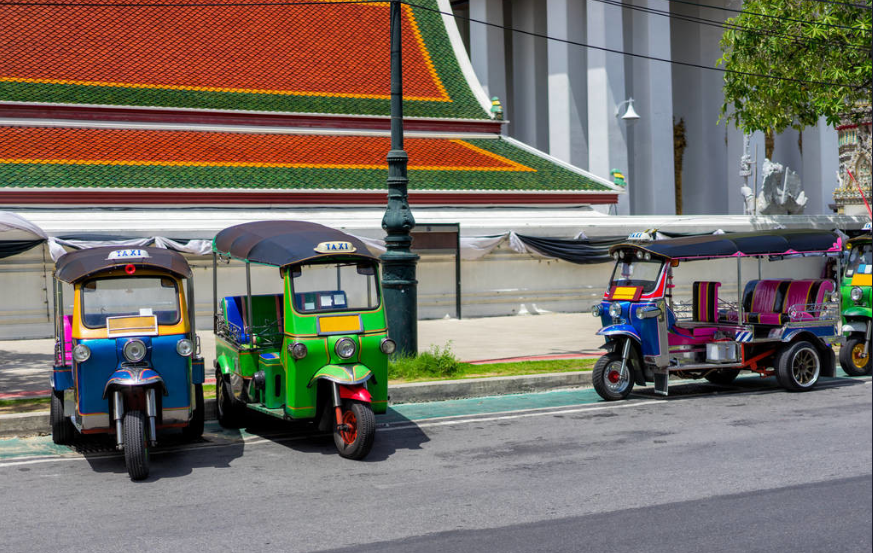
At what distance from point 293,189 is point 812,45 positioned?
11.7m

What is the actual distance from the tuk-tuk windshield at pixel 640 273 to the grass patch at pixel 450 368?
1.78 metres

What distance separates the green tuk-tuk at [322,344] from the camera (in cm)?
953

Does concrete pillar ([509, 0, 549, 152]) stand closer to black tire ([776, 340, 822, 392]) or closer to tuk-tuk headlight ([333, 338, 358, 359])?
black tire ([776, 340, 822, 392])

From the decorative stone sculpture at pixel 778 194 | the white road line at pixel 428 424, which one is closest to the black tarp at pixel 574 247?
the decorative stone sculpture at pixel 778 194

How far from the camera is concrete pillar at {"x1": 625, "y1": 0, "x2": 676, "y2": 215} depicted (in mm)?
38875

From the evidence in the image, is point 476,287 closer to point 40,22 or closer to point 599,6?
point 40,22

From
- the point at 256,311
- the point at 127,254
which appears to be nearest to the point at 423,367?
the point at 256,311

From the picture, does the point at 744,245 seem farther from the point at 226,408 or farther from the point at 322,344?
the point at 226,408

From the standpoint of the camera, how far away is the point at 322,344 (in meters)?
9.74

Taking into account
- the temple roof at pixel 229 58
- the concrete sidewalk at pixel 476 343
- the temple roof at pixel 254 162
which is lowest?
the concrete sidewalk at pixel 476 343

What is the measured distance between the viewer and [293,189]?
23953 mm

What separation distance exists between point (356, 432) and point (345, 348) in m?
0.85

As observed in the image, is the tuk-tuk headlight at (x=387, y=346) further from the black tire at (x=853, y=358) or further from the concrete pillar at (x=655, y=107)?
the concrete pillar at (x=655, y=107)

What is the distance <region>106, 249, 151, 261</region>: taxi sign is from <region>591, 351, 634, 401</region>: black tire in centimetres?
557
